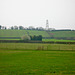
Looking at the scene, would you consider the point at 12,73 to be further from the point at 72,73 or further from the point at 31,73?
the point at 72,73

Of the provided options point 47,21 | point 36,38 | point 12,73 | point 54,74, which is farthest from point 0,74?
point 47,21

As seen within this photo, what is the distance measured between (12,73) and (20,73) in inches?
26.2

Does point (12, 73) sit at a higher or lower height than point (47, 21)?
lower

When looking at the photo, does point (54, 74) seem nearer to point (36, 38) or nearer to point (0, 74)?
point (0, 74)

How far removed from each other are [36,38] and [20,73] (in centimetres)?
9318

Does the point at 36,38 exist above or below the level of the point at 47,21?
below

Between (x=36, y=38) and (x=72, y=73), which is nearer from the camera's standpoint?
(x=72, y=73)

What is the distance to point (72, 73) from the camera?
1518cm

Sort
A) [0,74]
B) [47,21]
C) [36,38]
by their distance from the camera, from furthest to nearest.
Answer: [47,21] → [36,38] → [0,74]

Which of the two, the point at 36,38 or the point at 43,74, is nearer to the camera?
the point at 43,74

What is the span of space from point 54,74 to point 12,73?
3.49 metres

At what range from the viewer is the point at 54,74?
14688 millimetres

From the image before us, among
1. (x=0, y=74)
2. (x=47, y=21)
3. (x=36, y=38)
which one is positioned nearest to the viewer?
(x=0, y=74)

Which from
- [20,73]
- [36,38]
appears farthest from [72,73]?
[36,38]
